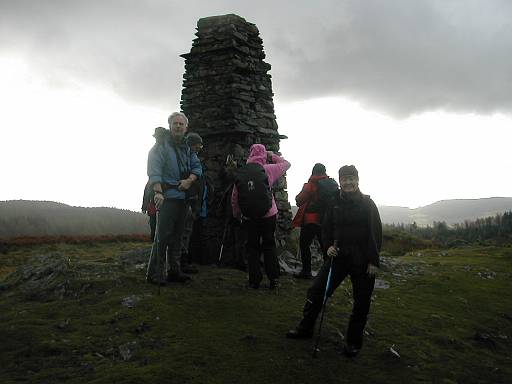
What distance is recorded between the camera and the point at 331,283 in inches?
243

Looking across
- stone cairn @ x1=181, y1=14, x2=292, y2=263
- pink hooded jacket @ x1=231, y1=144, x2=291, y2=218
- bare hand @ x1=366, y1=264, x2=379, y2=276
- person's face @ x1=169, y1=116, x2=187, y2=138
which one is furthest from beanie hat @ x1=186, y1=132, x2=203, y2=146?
bare hand @ x1=366, y1=264, x2=379, y2=276

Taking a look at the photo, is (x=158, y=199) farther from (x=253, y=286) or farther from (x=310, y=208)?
(x=310, y=208)

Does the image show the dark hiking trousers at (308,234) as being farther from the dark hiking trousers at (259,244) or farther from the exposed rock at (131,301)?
the exposed rock at (131,301)

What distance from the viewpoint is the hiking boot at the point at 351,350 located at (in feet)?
19.7

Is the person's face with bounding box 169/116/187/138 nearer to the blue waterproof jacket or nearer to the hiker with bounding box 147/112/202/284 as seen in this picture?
the hiker with bounding box 147/112/202/284

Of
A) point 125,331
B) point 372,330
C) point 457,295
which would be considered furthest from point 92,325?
point 457,295

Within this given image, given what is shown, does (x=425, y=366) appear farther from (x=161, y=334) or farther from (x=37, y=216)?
(x=37, y=216)

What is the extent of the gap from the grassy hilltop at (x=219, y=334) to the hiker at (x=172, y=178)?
907 millimetres

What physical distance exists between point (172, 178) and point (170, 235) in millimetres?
1046

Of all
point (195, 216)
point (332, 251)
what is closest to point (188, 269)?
point (195, 216)

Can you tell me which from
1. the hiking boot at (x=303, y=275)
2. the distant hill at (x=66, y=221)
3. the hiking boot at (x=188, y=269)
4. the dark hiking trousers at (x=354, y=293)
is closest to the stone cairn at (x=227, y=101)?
the hiking boot at (x=188, y=269)

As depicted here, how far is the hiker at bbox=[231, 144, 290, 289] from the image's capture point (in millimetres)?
8250

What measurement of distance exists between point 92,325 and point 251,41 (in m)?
8.74

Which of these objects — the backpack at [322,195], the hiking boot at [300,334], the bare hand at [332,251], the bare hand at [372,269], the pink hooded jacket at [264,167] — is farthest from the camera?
the backpack at [322,195]
